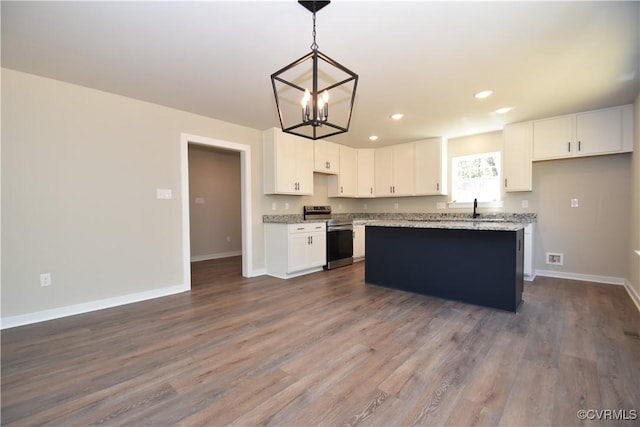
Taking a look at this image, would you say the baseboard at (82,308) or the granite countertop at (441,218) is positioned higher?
the granite countertop at (441,218)

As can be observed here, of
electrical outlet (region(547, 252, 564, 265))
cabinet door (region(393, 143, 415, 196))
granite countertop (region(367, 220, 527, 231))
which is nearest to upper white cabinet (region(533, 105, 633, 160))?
electrical outlet (region(547, 252, 564, 265))

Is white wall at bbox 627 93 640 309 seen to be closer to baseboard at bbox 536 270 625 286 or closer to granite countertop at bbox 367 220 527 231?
baseboard at bbox 536 270 625 286

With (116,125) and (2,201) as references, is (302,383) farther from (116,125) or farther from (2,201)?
(116,125)

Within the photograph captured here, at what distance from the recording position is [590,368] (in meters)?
1.89

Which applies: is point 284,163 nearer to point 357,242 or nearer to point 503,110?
point 357,242

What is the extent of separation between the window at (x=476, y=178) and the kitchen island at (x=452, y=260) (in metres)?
1.79

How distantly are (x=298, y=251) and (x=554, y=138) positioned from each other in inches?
162

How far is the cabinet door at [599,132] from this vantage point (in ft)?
11.9

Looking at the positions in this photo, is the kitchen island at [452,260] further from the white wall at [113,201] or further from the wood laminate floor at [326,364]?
the white wall at [113,201]

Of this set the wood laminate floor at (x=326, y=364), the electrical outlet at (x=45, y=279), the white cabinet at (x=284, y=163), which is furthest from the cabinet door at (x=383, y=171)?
the electrical outlet at (x=45, y=279)

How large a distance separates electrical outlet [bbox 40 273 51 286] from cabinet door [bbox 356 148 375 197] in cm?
496

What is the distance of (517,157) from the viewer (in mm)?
4301

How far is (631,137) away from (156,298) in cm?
636

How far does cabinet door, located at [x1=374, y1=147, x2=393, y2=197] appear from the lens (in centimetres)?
584
